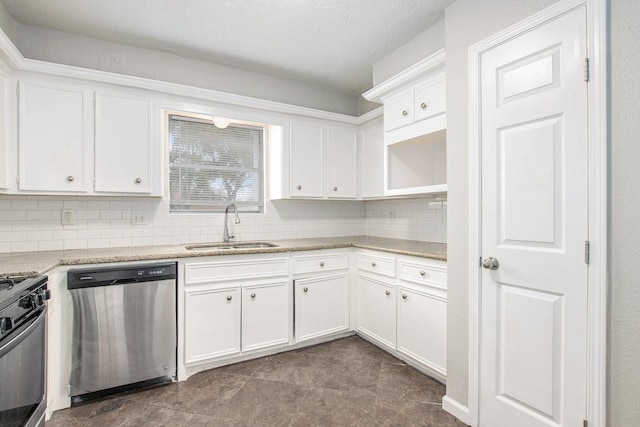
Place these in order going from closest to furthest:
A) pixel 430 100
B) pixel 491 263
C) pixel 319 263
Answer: pixel 491 263 → pixel 430 100 → pixel 319 263

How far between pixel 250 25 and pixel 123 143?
1.31m

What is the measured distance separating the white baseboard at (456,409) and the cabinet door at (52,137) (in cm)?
287

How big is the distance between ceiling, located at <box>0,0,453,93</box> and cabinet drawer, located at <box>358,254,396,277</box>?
1.80 meters

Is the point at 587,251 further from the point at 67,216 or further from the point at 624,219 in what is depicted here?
the point at 67,216

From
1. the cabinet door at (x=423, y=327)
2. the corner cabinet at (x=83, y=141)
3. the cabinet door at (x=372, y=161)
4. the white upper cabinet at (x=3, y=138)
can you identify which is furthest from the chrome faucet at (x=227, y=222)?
the cabinet door at (x=423, y=327)

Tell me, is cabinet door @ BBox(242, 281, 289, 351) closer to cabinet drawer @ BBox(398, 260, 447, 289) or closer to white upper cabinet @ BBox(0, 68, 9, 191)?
cabinet drawer @ BBox(398, 260, 447, 289)

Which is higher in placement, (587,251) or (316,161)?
(316,161)

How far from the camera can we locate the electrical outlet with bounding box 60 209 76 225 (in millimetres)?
2508

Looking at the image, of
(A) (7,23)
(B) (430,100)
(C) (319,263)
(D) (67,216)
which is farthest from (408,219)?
A: (A) (7,23)

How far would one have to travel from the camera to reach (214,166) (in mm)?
3166

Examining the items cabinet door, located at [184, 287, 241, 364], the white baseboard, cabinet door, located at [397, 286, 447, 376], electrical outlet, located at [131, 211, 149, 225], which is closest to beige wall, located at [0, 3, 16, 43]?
electrical outlet, located at [131, 211, 149, 225]

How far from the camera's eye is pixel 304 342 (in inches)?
114

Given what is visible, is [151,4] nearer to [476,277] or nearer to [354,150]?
[354,150]

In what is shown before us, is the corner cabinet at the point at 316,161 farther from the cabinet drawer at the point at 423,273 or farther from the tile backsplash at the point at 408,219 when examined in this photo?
the cabinet drawer at the point at 423,273
